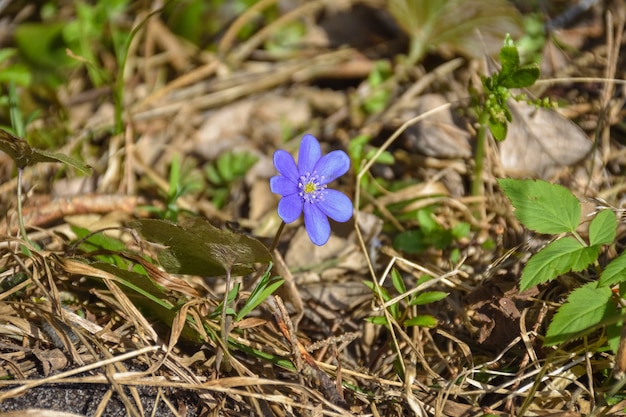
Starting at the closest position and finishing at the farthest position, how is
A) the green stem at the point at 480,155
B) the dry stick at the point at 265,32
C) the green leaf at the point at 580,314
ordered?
the green leaf at the point at 580,314, the green stem at the point at 480,155, the dry stick at the point at 265,32

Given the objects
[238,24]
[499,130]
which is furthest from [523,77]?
[238,24]

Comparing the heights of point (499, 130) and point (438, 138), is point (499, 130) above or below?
above

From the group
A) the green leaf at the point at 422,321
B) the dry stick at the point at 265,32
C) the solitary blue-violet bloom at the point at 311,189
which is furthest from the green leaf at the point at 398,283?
the dry stick at the point at 265,32

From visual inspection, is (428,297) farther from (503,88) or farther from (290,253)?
(503,88)

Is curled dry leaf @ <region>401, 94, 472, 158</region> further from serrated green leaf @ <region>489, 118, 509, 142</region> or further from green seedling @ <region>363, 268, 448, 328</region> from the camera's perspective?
green seedling @ <region>363, 268, 448, 328</region>

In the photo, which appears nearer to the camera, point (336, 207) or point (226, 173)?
point (336, 207)

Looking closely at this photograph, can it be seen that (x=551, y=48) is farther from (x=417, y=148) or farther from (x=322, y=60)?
(x=322, y=60)

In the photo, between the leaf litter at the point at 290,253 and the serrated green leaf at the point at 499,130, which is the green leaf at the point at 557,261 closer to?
the leaf litter at the point at 290,253
